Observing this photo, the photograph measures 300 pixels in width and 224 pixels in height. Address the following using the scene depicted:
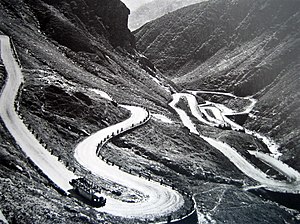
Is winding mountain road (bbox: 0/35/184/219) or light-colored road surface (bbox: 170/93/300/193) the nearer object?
winding mountain road (bbox: 0/35/184/219)

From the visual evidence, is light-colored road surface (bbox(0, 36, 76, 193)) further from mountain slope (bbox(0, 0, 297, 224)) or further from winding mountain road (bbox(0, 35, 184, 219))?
mountain slope (bbox(0, 0, 297, 224))

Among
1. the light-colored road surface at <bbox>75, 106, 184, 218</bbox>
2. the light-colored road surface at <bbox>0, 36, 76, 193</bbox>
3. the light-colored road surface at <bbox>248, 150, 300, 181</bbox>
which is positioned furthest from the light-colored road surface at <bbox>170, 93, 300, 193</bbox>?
the light-colored road surface at <bbox>0, 36, 76, 193</bbox>

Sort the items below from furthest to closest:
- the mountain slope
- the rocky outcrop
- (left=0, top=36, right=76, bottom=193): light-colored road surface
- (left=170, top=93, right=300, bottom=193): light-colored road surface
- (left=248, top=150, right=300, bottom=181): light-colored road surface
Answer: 1. the rocky outcrop
2. (left=248, top=150, right=300, bottom=181): light-colored road surface
3. (left=170, top=93, right=300, bottom=193): light-colored road surface
4. (left=0, top=36, right=76, bottom=193): light-colored road surface
5. the mountain slope

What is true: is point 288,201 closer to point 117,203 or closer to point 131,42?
point 117,203

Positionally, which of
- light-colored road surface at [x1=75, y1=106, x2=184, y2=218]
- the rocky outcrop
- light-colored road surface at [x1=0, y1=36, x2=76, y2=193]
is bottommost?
light-colored road surface at [x1=75, y1=106, x2=184, y2=218]

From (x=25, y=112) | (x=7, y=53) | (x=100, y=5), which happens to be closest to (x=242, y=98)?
(x=100, y=5)

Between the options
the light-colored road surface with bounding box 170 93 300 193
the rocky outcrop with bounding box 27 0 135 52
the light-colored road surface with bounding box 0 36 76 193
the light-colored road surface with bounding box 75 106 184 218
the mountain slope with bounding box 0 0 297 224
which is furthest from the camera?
the rocky outcrop with bounding box 27 0 135 52

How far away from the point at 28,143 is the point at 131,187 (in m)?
14.8

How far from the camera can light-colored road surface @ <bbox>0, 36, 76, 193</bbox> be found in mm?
43309

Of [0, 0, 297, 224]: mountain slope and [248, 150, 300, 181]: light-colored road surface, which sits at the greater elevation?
[0, 0, 297, 224]: mountain slope

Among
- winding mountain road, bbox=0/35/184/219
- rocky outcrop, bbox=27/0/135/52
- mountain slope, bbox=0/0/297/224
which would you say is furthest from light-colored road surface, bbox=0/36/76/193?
rocky outcrop, bbox=27/0/135/52

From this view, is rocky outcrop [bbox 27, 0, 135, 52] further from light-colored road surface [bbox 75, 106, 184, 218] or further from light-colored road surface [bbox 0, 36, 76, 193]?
light-colored road surface [bbox 75, 106, 184, 218]

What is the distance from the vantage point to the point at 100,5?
145m

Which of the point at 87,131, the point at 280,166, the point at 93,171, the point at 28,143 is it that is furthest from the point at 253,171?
the point at 28,143
